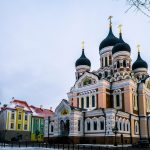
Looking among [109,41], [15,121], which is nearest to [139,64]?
[109,41]

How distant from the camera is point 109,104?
4312 cm

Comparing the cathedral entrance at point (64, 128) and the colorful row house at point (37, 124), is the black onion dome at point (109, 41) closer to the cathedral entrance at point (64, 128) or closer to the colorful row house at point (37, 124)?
the cathedral entrance at point (64, 128)

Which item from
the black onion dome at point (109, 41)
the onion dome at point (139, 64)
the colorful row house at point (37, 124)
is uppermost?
the black onion dome at point (109, 41)

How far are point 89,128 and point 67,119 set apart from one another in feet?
12.3

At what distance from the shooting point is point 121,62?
151 ft

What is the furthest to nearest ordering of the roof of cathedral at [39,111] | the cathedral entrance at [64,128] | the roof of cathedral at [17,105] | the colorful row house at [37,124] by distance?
the roof of cathedral at [39,111]
the colorful row house at [37,124]
the roof of cathedral at [17,105]
the cathedral entrance at [64,128]

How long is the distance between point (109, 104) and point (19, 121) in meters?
25.5

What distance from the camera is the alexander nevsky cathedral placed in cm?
3694

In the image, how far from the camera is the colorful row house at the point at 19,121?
2194 inches

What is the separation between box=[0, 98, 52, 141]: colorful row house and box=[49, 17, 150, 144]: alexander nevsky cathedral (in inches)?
642

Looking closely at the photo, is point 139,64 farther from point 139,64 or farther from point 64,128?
point 64,128

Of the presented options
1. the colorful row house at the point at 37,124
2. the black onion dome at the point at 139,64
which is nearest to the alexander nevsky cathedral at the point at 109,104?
the black onion dome at the point at 139,64

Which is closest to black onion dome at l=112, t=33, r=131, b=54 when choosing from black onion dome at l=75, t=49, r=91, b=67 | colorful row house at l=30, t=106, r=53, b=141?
black onion dome at l=75, t=49, r=91, b=67

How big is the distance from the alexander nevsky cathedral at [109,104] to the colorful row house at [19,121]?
53.5 feet
